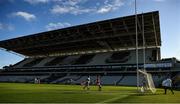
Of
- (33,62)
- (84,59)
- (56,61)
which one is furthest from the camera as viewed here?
(33,62)

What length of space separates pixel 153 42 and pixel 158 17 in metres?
21.0

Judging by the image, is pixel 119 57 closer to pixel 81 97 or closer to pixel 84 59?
pixel 84 59

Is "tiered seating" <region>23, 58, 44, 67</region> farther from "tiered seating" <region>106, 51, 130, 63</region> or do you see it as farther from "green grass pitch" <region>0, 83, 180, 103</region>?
"green grass pitch" <region>0, 83, 180, 103</region>

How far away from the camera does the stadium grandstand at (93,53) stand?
71125mm

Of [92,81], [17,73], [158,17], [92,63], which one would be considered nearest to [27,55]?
[17,73]

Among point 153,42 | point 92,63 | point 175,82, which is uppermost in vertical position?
point 153,42

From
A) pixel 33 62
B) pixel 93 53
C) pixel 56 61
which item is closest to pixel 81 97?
pixel 93 53

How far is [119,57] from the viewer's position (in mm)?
85312

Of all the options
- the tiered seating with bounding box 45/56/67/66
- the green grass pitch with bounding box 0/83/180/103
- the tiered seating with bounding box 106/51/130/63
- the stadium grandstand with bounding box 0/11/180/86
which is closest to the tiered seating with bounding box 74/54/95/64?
the stadium grandstand with bounding box 0/11/180/86

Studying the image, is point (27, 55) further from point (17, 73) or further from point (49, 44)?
point (49, 44)

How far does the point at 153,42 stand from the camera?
85750 millimetres

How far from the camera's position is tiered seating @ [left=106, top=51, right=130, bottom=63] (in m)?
82.4

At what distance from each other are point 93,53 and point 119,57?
1524cm

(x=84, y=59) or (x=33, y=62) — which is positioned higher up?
(x=33, y=62)
